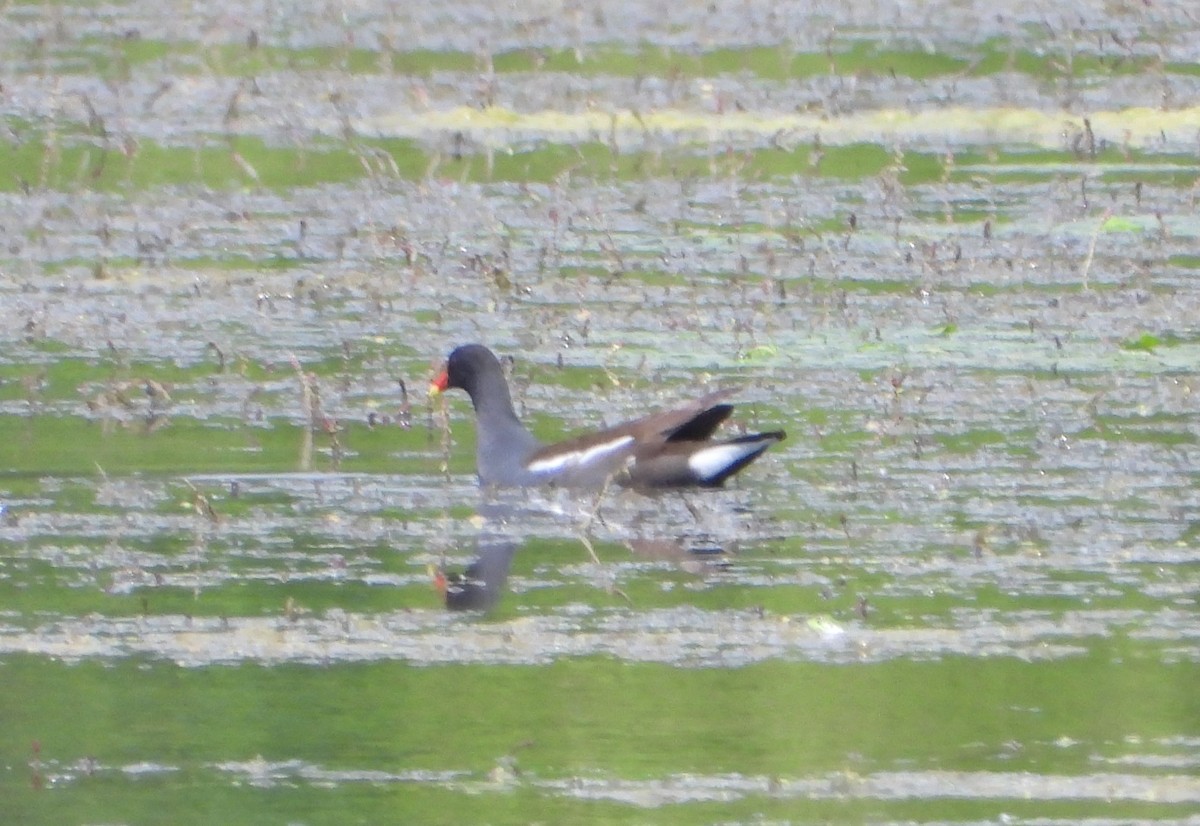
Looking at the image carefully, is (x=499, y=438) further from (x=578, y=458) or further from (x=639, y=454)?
(x=639, y=454)

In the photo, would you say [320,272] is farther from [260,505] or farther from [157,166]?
[260,505]

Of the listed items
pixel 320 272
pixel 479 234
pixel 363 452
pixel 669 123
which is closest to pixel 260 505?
pixel 363 452

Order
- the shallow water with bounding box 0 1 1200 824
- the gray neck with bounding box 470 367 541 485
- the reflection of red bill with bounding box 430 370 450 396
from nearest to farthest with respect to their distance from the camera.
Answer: the shallow water with bounding box 0 1 1200 824 < the gray neck with bounding box 470 367 541 485 < the reflection of red bill with bounding box 430 370 450 396

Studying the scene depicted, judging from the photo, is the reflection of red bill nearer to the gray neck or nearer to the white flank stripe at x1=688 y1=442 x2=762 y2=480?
the gray neck

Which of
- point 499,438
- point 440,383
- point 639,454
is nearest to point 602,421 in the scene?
point 440,383

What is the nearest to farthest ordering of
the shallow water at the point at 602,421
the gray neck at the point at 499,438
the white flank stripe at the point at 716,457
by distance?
the shallow water at the point at 602,421 < the white flank stripe at the point at 716,457 < the gray neck at the point at 499,438

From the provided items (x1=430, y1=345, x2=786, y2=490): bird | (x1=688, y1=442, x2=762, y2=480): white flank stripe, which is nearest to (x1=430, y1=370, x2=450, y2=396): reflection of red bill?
(x1=430, y1=345, x2=786, y2=490): bird

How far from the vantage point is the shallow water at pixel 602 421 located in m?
6.16

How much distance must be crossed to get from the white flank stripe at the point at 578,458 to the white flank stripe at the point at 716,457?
22 centimetres

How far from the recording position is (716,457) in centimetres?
895

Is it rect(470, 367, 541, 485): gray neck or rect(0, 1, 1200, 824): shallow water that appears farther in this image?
rect(470, 367, 541, 485): gray neck

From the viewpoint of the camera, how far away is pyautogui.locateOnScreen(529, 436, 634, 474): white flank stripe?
8930mm

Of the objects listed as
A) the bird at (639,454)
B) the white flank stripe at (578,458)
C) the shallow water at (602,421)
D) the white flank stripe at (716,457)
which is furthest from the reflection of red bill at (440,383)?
the white flank stripe at (716,457)

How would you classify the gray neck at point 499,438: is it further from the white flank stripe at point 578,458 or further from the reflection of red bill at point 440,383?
the reflection of red bill at point 440,383
